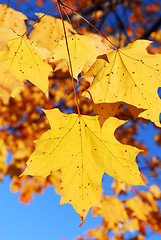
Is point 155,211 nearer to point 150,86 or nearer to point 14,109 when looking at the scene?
point 14,109

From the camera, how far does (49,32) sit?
189 centimetres

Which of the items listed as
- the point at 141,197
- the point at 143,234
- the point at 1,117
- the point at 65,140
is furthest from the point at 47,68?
the point at 143,234

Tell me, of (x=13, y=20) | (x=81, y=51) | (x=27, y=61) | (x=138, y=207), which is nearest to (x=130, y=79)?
(x=81, y=51)

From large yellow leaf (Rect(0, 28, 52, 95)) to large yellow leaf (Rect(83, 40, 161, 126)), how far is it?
32 cm

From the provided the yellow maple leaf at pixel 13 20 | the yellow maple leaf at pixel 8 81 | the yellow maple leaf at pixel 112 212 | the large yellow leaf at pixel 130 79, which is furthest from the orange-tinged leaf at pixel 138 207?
the yellow maple leaf at pixel 8 81

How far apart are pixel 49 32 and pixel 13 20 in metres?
0.30

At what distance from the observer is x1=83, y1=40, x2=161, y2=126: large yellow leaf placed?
1.25 meters

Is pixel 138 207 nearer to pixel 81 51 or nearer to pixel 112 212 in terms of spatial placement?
pixel 112 212

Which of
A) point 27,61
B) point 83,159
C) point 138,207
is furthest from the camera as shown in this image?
point 138,207

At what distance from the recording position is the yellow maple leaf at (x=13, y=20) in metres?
1.70

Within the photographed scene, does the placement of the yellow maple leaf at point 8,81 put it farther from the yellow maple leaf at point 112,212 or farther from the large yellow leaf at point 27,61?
the yellow maple leaf at point 112,212

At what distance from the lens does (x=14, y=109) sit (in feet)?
19.6

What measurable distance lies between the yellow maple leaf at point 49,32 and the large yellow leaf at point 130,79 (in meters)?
0.65

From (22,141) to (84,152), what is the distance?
5120 millimetres
